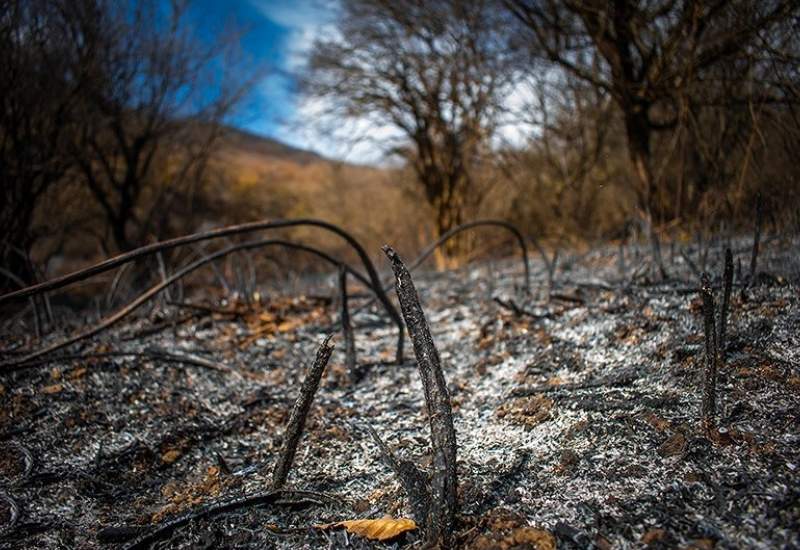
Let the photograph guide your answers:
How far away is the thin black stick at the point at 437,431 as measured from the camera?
851 mm

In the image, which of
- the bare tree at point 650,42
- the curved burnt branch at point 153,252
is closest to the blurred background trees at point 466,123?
the bare tree at point 650,42

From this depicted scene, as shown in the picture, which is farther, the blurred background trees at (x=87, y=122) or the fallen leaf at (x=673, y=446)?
the blurred background trees at (x=87, y=122)

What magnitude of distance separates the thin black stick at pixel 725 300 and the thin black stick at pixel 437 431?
0.71 meters

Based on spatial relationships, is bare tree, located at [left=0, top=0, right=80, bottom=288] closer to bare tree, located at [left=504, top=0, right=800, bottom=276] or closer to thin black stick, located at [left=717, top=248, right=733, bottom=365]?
bare tree, located at [left=504, top=0, right=800, bottom=276]

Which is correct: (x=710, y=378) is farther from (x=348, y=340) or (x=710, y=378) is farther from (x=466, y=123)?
(x=466, y=123)

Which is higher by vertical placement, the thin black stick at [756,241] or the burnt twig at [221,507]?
the thin black stick at [756,241]

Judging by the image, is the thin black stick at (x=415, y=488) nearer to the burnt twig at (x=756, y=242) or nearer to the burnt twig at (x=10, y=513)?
the burnt twig at (x=10, y=513)

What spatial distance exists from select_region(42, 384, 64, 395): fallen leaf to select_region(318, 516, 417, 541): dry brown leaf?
4.15 feet

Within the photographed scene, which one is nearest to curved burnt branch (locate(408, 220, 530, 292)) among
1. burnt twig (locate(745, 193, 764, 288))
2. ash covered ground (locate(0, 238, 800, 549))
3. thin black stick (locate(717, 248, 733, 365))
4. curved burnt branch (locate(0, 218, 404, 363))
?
ash covered ground (locate(0, 238, 800, 549))

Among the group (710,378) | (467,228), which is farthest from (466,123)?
(710,378)

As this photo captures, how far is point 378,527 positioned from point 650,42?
3862 mm

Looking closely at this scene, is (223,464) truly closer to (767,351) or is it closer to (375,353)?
(375,353)

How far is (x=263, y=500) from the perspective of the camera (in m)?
1.03

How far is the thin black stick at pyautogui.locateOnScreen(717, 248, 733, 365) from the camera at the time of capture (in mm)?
1040
